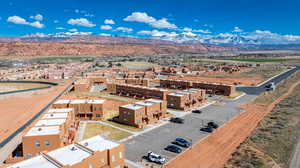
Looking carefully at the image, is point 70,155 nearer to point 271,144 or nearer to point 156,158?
point 156,158

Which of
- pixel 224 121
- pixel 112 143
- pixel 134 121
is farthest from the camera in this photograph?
pixel 224 121

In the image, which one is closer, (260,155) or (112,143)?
(112,143)

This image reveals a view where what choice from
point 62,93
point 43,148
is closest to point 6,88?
point 62,93

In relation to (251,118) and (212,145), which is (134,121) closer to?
(212,145)

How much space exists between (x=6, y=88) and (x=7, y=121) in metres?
44.6

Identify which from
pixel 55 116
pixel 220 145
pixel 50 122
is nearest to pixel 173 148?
pixel 220 145

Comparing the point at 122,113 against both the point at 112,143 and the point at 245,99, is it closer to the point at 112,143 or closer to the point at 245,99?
the point at 112,143

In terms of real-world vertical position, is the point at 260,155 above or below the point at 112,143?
below

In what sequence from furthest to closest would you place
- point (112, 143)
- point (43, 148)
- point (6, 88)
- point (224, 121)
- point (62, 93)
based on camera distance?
point (6, 88) < point (62, 93) < point (224, 121) < point (43, 148) < point (112, 143)

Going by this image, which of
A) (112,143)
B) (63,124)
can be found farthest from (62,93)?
(112,143)

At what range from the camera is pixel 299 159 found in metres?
27.9

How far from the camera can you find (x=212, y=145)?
108 feet

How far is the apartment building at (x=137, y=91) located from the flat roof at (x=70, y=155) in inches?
1502

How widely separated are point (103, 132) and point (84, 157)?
1657cm
